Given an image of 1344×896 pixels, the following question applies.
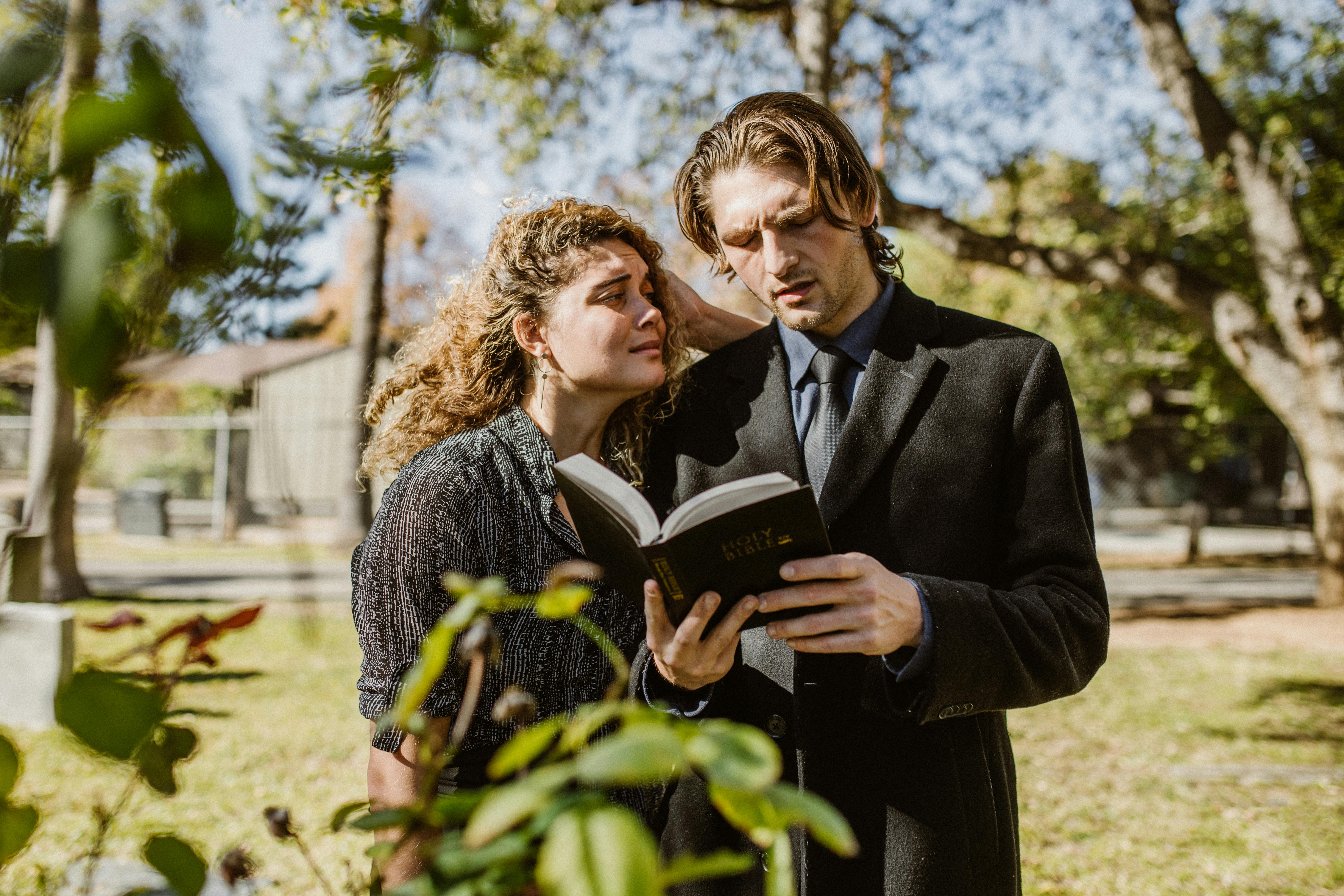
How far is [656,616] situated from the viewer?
1.50 meters

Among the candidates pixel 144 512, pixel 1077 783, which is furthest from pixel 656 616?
pixel 144 512

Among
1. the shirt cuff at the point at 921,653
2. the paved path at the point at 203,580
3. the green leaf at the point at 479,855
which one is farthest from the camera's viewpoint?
the paved path at the point at 203,580

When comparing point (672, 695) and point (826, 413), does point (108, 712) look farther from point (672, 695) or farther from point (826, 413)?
point (826, 413)

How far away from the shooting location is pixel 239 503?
17703 millimetres

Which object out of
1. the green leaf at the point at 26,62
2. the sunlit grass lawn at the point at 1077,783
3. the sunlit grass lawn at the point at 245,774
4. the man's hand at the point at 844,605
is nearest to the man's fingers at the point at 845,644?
the man's hand at the point at 844,605

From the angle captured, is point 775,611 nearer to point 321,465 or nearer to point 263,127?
point 263,127

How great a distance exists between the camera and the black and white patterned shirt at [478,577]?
1.83 metres

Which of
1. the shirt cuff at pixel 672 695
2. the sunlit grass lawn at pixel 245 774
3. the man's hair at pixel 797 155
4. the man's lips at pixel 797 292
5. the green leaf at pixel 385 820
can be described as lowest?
the sunlit grass lawn at pixel 245 774

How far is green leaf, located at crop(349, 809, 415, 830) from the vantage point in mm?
634

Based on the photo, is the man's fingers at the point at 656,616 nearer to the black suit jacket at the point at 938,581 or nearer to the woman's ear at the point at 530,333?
the black suit jacket at the point at 938,581

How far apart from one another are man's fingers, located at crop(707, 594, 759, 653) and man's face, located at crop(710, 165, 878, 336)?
74 cm

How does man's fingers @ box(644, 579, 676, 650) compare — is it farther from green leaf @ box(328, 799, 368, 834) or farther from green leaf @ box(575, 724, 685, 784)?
green leaf @ box(575, 724, 685, 784)

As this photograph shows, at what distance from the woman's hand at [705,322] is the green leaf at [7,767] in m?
1.92

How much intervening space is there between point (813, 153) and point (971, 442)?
0.69 metres
